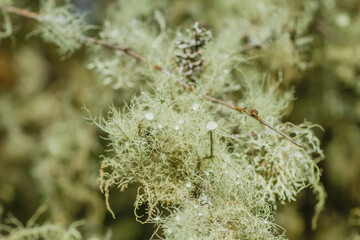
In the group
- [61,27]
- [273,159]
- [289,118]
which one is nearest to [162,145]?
[273,159]

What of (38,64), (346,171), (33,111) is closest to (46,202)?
(33,111)

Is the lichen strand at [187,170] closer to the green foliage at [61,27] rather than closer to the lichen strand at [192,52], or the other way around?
the lichen strand at [192,52]

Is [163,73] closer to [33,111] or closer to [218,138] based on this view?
[218,138]

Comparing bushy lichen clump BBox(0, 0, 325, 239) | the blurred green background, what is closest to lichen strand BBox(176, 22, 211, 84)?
bushy lichen clump BBox(0, 0, 325, 239)

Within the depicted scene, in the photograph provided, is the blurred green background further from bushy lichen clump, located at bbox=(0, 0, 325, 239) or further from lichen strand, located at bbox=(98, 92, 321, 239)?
lichen strand, located at bbox=(98, 92, 321, 239)

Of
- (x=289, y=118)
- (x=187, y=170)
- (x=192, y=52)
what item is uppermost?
(x=289, y=118)

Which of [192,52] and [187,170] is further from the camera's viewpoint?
[192,52]

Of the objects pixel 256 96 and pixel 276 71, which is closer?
pixel 256 96

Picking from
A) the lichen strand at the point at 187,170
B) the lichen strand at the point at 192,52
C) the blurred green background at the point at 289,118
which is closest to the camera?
the lichen strand at the point at 187,170

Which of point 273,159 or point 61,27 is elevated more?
point 61,27

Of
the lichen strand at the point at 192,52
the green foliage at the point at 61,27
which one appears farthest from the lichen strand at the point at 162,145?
the green foliage at the point at 61,27

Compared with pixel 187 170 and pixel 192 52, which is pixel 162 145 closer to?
pixel 187 170
